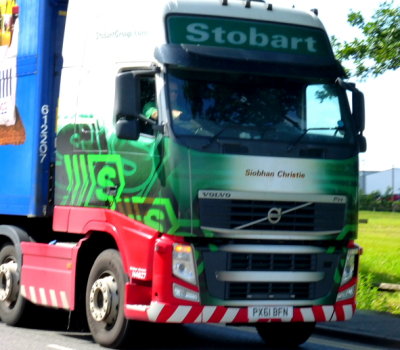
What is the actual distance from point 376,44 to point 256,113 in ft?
33.6

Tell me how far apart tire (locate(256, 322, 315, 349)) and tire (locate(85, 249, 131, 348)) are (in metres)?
1.84

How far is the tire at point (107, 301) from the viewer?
38.7ft

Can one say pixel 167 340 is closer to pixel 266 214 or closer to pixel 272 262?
pixel 272 262

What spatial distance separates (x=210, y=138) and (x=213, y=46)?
939mm

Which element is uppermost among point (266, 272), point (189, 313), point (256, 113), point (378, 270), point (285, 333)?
point (256, 113)

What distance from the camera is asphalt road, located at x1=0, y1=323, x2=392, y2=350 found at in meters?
12.4

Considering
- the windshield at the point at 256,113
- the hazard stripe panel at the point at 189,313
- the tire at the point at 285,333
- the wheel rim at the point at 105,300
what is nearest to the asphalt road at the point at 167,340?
the tire at the point at 285,333

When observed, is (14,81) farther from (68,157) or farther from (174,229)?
(174,229)

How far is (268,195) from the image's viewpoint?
11656 mm

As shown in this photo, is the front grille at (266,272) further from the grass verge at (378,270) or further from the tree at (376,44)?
the tree at (376,44)

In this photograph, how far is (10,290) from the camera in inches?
545

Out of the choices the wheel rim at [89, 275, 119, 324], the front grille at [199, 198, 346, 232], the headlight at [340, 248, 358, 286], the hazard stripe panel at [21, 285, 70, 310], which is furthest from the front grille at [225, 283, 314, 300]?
the hazard stripe panel at [21, 285, 70, 310]

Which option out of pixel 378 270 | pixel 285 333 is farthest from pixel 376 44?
pixel 285 333

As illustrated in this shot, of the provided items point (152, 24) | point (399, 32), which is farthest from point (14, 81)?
point (399, 32)
